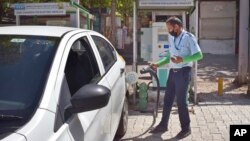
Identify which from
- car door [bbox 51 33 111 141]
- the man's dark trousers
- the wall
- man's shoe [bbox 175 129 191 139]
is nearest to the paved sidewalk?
man's shoe [bbox 175 129 191 139]

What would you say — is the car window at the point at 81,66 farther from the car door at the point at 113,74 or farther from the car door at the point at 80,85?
the car door at the point at 113,74

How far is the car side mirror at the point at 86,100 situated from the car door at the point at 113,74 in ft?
4.65

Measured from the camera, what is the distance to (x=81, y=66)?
4070 millimetres

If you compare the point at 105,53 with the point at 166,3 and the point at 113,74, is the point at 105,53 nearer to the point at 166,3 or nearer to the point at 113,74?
the point at 113,74

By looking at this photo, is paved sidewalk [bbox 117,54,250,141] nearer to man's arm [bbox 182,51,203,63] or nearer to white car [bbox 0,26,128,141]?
man's arm [bbox 182,51,203,63]

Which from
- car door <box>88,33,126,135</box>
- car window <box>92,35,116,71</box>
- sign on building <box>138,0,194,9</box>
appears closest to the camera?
car door <box>88,33,126,135</box>

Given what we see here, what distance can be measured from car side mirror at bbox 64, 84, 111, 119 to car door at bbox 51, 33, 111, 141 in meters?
0.06

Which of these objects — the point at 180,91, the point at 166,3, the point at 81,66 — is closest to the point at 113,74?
the point at 81,66

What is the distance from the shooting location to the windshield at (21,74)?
2.77m

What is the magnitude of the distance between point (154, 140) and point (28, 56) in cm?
329

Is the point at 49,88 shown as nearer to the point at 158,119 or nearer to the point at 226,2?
the point at 158,119

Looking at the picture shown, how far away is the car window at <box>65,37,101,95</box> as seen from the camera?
374 centimetres

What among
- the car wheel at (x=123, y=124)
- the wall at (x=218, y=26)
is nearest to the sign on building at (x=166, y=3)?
the car wheel at (x=123, y=124)

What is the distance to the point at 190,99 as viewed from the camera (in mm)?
8875
